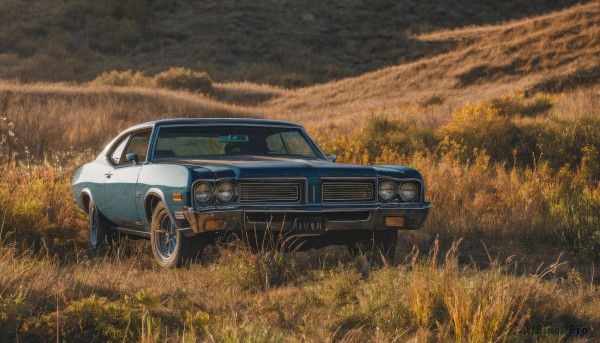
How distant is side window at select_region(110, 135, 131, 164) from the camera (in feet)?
33.4

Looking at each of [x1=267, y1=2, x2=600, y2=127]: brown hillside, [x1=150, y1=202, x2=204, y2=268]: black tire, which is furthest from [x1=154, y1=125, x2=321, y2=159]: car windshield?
[x1=267, y1=2, x2=600, y2=127]: brown hillside

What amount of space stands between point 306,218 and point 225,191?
715mm

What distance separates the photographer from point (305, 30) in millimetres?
64812

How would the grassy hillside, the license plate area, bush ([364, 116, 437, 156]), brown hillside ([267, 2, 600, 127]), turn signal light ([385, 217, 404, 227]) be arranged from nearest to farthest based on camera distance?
the license plate area < turn signal light ([385, 217, 404, 227]) < bush ([364, 116, 437, 156]) < brown hillside ([267, 2, 600, 127]) < the grassy hillside

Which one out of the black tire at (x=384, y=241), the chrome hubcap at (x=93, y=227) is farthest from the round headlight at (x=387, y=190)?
the chrome hubcap at (x=93, y=227)

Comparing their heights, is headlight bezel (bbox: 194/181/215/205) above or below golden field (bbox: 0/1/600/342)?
above

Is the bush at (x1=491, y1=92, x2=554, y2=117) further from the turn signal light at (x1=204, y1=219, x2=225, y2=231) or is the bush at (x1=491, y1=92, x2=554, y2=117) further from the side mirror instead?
the turn signal light at (x1=204, y1=219, x2=225, y2=231)

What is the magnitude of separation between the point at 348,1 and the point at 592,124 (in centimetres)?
5199

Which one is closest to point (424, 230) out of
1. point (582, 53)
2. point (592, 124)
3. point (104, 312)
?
point (104, 312)

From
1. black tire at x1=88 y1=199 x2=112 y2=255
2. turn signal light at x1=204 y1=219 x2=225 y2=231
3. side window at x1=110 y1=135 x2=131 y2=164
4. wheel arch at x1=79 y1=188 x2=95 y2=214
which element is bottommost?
black tire at x1=88 y1=199 x2=112 y2=255

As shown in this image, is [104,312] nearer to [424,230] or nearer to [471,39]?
[424,230]

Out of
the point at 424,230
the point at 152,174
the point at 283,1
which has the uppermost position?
the point at 283,1

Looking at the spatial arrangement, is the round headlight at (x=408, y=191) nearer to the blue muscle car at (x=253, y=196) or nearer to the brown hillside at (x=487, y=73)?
the blue muscle car at (x=253, y=196)

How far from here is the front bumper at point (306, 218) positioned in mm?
7934
